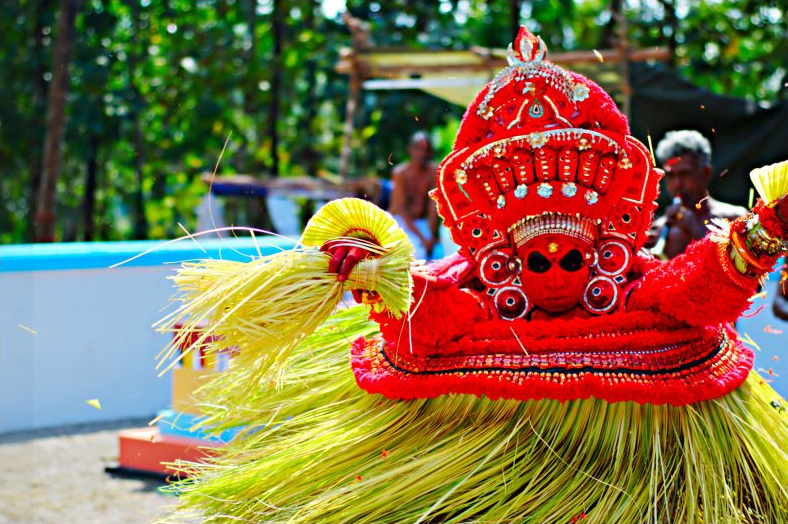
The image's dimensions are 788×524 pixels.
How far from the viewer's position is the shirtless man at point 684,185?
4852 millimetres

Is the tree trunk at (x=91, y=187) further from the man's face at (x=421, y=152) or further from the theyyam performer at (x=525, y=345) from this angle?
the theyyam performer at (x=525, y=345)

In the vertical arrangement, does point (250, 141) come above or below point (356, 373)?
below

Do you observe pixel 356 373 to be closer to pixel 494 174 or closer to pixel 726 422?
pixel 494 174

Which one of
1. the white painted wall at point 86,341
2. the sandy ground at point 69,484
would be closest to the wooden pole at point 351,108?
the white painted wall at point 86,341

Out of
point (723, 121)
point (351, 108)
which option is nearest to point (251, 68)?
point (351, 108)

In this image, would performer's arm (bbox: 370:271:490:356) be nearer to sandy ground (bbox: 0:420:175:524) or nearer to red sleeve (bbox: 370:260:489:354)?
red sleeve (bbox: 370:260:489:354)

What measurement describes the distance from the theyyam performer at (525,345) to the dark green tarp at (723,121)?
666cm

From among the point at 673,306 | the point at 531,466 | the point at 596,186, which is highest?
the point at 596,186

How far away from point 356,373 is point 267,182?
9.65 metres

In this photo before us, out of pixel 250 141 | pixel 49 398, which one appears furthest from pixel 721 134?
pixel 250 141

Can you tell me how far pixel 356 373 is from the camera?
3.15 meters

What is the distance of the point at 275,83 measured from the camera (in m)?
14.8

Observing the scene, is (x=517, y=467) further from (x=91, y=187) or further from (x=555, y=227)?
(x=91, y=187)

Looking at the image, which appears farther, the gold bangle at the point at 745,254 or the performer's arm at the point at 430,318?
the performer's arm at the point at 430,318
